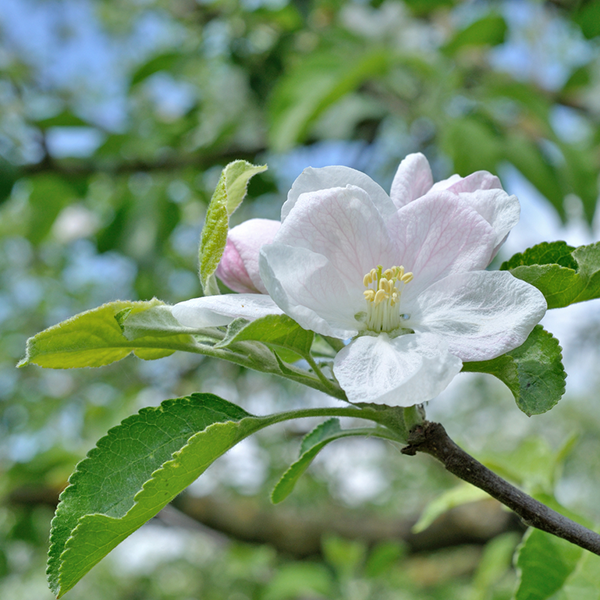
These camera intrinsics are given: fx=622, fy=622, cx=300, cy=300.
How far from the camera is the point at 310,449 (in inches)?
18.2

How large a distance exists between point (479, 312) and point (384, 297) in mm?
66

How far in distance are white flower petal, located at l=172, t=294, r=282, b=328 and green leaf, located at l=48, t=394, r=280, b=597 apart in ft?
0.21

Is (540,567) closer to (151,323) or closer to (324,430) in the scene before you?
(324,430)

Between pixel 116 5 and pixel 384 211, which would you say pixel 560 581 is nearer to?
pixel 384 211

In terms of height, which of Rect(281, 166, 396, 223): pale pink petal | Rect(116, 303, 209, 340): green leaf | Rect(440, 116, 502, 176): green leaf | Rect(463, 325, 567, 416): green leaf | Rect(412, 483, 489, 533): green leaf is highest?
Rect(281, 166, 396, 223): pale pink petal

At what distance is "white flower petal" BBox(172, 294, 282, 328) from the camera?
1.31ft

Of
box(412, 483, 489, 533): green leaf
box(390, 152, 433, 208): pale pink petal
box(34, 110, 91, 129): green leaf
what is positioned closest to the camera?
box(390, 152, 433, 208): pale pink petal

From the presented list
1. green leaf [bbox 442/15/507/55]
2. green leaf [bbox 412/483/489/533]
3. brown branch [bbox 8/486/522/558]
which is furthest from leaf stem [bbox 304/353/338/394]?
brown branch [bbox 8/486/522/558]

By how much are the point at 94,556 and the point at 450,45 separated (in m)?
1.88

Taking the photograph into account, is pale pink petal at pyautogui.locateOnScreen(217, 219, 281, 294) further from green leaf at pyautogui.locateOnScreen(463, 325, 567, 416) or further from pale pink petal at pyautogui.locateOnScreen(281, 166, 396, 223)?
green leaf at pyautogui.locateOnScreen(463, 325, 567, 416)

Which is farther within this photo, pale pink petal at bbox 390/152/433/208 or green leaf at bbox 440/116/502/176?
green leaf at bbox 440/116/502/176

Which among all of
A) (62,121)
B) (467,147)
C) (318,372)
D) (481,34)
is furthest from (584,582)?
(62,121)

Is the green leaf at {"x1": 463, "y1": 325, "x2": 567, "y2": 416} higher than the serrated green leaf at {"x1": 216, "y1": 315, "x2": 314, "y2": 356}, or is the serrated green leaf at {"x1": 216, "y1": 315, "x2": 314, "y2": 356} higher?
the serrated green leaf at {"x1": 216, "y1": 315, "x2": 314, "y2": 356}

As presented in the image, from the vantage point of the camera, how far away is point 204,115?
7.99 ft
